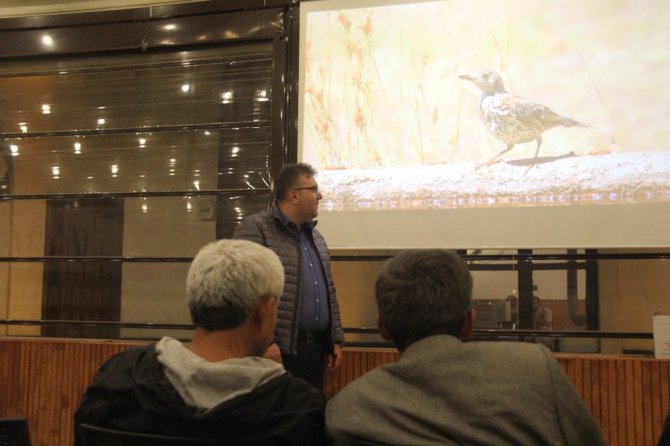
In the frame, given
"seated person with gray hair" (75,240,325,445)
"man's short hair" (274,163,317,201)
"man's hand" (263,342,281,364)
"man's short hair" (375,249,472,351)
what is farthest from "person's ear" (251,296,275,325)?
"man's short hair" (274,163,317,201)

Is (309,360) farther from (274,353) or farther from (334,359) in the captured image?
(274,353)

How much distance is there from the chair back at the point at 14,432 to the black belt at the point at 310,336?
144 cm

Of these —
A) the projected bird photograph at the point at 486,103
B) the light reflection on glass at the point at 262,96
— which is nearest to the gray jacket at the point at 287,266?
the projected bird photograph at the point at 486,103

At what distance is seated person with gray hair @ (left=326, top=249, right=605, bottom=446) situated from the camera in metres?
1.02

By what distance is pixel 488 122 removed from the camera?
295 cm

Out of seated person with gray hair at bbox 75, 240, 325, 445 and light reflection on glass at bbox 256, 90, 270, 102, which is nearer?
seated person with gray hair at bbox 75, 240, 325, 445

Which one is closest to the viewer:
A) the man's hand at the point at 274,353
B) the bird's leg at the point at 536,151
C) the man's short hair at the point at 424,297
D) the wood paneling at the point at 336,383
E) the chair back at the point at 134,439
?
the chair back at the point at 134,439

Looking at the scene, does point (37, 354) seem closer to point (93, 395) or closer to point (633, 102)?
point (93, 395)

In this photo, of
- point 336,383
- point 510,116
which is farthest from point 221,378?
point 510,116

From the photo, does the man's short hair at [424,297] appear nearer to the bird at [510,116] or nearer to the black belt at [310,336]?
the black belt at [310,336]

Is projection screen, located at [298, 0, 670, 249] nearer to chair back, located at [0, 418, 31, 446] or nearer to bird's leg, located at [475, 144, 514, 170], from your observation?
bird's leg, located at [475, 144, 514, 170]

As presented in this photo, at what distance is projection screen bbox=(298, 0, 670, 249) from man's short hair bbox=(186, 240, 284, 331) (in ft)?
6.00

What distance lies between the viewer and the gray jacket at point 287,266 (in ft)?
8.00

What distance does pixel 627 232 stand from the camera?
2.69 m
